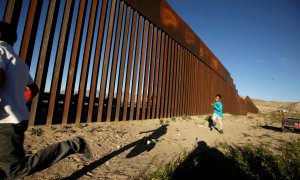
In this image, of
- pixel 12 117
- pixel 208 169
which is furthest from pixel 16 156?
pixel 208 169

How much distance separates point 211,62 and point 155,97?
335 inches

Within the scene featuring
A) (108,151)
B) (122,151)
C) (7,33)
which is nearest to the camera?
(7,33)

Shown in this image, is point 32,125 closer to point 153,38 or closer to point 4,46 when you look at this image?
point 4,46

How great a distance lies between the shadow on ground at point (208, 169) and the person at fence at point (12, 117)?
1.66m

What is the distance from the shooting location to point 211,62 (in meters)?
14.3

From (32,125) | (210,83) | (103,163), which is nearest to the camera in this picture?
(103,163)

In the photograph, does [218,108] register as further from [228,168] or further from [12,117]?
[12,117]

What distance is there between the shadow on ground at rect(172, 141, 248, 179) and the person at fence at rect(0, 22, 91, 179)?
5.44 feet

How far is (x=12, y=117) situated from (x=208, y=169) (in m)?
2.63

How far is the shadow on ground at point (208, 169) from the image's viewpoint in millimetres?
2686

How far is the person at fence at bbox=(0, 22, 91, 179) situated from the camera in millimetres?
1476

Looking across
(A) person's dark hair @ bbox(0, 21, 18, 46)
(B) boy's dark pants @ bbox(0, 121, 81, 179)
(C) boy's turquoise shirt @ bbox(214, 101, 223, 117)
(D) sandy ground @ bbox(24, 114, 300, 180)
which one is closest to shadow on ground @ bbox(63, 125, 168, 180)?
(D) sandy ground @ bbox(24, 114, 300, 180)

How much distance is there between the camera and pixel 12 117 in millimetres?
1523

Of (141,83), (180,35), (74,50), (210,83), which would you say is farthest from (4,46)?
(210,83)
